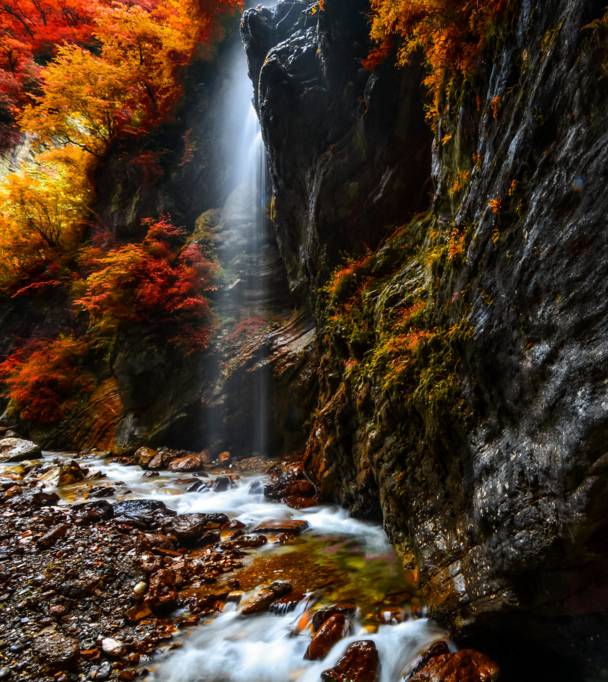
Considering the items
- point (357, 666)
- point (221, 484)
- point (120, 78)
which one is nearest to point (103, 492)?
point (221, 484)

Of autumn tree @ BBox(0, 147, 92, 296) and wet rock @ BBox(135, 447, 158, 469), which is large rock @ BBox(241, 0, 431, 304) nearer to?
wet rock @ BBox(135, 447, 158, 469)

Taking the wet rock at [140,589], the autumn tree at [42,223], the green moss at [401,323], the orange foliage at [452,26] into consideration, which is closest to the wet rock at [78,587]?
the wet rock at [140,589]

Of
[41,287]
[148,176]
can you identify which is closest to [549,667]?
[148,176]

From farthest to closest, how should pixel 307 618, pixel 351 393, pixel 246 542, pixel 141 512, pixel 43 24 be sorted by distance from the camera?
pixel 43 24, pixel 141 512, pixel 351 393, pixel 246 542, pixel 307 618

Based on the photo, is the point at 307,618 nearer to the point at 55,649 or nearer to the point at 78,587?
the point at 55,649

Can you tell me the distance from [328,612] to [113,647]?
2380mm

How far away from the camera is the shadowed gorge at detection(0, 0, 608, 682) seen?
110 inches

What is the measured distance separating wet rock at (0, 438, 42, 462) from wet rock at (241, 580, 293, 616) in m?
10.7

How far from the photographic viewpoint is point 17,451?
11820 millimetres

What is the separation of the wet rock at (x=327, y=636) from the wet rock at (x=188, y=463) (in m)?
7.62

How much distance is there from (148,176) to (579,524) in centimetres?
1988

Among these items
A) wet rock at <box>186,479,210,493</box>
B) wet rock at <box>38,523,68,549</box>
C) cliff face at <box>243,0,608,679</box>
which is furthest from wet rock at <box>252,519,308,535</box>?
wet rock at <box>38,523,68,549</box>

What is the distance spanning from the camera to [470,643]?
343 cm

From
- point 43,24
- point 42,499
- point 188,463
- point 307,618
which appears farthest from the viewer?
point 43,24
